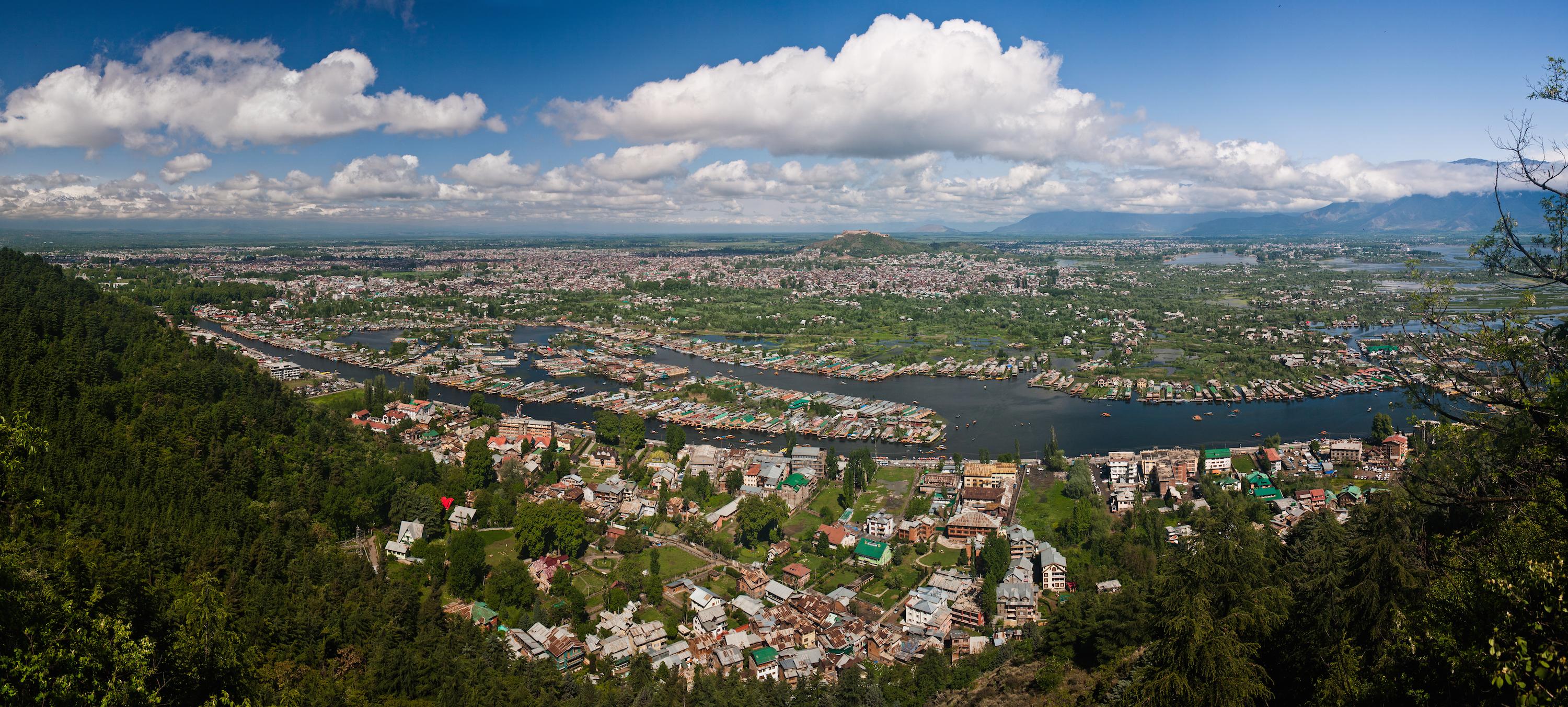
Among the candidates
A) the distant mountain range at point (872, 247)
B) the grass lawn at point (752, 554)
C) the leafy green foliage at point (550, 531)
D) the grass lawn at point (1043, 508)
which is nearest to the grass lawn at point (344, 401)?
the leafy green foliage at point (550, 531)

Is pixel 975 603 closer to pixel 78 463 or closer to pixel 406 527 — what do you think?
pixel 406 527

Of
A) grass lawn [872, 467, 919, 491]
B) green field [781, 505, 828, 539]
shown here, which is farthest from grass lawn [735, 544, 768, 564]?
grass lawn [872, 467, 919, 491]

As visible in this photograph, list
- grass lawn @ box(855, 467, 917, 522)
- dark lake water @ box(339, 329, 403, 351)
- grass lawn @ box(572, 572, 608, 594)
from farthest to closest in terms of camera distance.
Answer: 1. dark lake water @ box(339, 329, 403, 351)
2. grass lawn @ box(855, 467, 917, 522)
3. grass lawn @ box(572, 572, 608, 594)

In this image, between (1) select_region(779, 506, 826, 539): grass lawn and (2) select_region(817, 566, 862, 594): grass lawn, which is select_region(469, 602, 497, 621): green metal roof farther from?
(1) select_region(779, 506, 826, 539): grass lawn

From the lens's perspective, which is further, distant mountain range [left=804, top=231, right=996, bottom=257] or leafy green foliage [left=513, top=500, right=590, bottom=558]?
distant mountain range [left=804, top=231, right=996, bottom=257]

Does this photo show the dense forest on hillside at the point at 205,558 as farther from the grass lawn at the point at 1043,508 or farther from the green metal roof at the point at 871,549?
the grass lawn at the point at 1043,508


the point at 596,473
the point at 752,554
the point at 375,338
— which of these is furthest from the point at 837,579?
the point at 375,338
